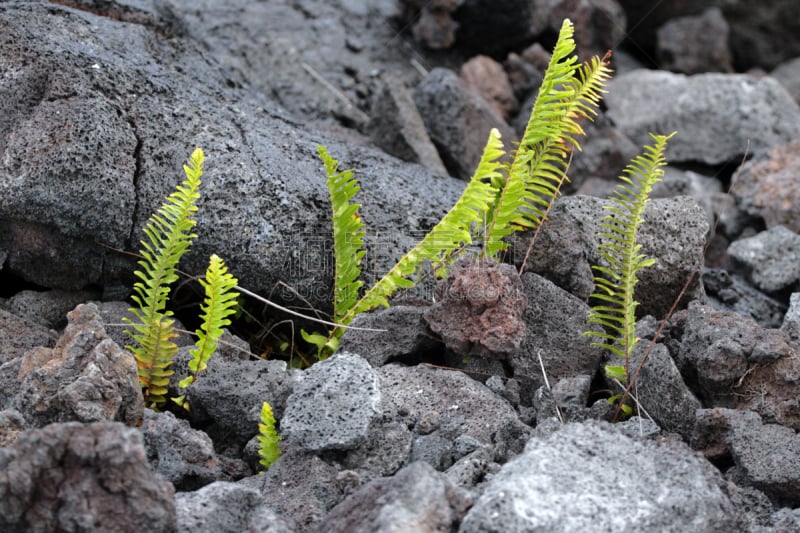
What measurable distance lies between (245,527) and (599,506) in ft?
2.70

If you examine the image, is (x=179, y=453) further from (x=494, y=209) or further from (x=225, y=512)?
(x=494, y=209)

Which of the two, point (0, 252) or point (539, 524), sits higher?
point (539, 524)

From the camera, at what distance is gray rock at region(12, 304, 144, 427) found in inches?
101

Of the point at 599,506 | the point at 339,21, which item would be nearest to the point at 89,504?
the point at 599,506

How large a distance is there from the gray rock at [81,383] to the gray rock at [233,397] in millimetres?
271

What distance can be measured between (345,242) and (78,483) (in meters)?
1.56

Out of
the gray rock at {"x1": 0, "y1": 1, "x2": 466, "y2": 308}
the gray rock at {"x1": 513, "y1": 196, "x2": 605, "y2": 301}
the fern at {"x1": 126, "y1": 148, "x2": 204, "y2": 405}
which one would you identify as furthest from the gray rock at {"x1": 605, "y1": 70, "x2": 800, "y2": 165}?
the fern at {"x1": 126, "y1": 148, "x2": 204, "y2": 405}

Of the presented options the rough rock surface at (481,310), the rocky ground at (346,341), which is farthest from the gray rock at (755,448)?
the rough rock surface at (481,310)

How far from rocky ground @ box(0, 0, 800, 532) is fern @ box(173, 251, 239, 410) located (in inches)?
2.7

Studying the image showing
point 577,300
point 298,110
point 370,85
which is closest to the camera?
point 577,300

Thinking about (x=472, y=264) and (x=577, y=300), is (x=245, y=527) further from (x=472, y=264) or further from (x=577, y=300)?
(x=577, y=300)

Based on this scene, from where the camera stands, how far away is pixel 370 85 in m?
6.03

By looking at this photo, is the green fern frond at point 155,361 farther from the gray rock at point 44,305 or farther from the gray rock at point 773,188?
the gray rock at point 773,188

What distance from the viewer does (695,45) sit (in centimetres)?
777
